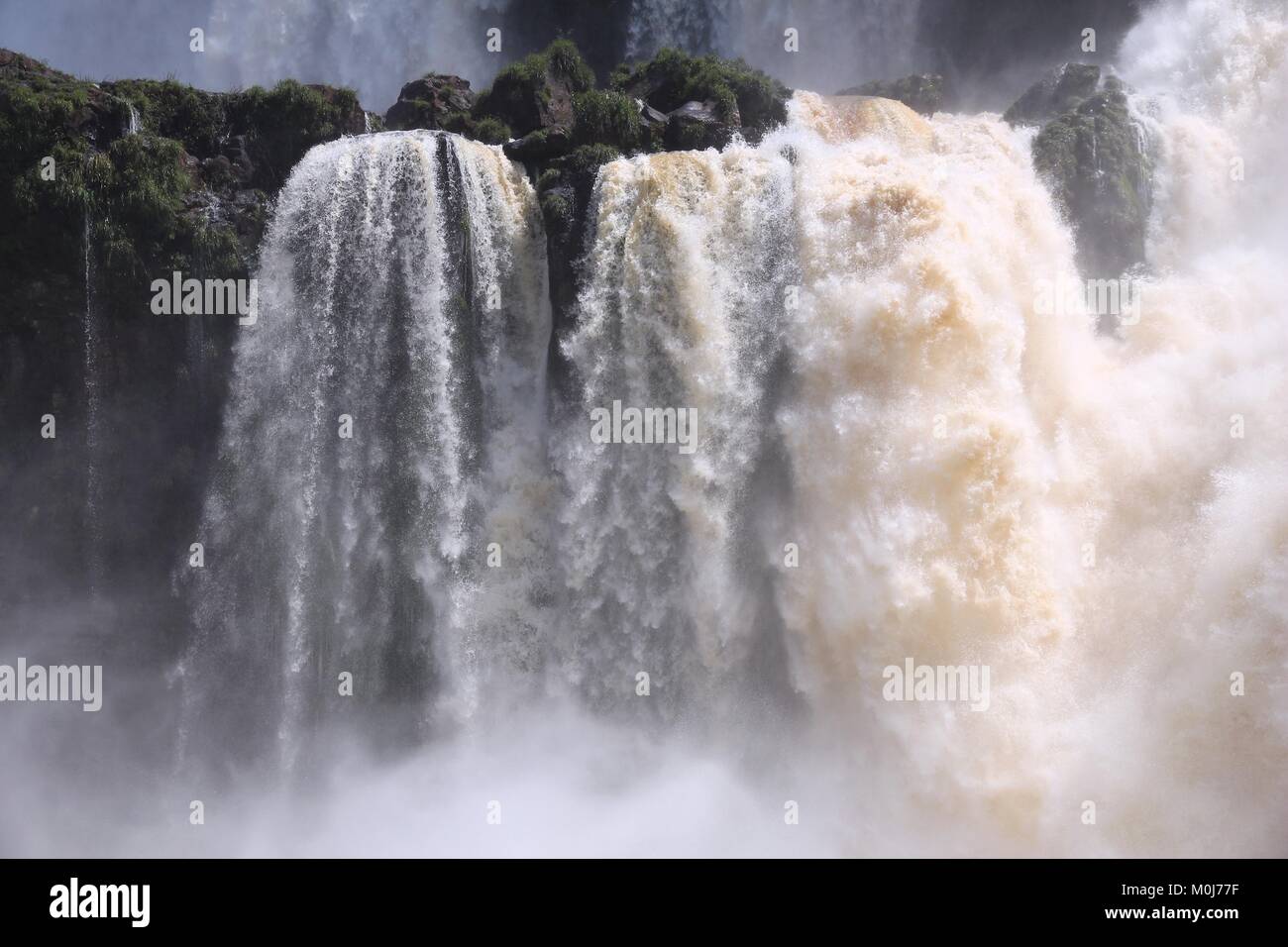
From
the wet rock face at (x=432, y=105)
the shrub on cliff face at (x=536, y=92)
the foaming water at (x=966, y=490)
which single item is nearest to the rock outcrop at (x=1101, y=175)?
the foaming water at (x=966, y=490)

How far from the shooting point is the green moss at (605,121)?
14000 millimetres

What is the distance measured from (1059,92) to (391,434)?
12.4m

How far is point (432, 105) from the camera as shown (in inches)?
628

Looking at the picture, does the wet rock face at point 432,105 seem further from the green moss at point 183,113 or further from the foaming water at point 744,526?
→ the foaming water at point 744,526

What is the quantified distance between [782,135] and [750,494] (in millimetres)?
5396

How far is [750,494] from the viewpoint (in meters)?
11.9

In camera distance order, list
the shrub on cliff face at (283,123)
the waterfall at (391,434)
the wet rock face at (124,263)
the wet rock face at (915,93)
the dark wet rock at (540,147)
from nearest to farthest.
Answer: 1. the waterfall at (391,434)
2. the wet rock face at (124,263)
3. the dark wet rock at (540,147)
4. the shrub on cliff face at (283,123)
5. the wet rock face at (915,93)

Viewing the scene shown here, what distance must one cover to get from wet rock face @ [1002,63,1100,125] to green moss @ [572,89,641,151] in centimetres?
658

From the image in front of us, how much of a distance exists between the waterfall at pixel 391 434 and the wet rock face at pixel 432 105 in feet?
9.32

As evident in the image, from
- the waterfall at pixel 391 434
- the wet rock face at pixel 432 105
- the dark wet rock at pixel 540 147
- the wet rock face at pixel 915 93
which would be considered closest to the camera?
the waterfall at pixel 391 434

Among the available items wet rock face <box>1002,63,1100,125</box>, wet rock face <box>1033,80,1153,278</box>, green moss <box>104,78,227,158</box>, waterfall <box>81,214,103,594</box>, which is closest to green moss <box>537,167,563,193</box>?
green moss <box>104,78,227,158</box>

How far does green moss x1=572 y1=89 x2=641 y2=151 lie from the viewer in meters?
14.0

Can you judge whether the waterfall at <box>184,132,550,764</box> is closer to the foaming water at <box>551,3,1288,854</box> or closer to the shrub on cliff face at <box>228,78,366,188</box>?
the shrub on cliff face at <box>228,78,366,188</box>

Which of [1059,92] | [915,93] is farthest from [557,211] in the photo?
[1059,92]
